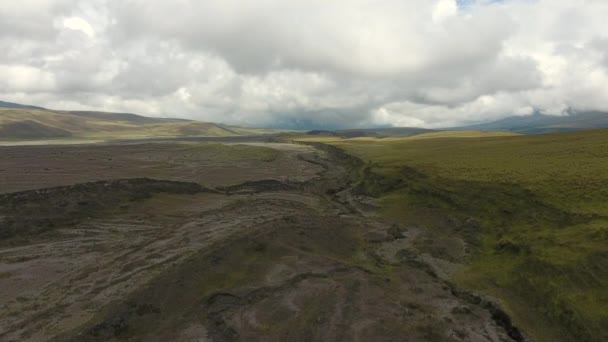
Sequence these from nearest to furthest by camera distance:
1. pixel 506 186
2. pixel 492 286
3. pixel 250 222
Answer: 1. pixel 492 286
2. pixel 250 222
3. pixel 506 186

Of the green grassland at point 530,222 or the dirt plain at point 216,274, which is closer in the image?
the dirt plain at point 216,274

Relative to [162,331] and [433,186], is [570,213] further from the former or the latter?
[162,331]

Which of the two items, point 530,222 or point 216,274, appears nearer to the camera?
point 216,274

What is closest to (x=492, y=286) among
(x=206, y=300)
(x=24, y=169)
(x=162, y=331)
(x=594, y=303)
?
(x=594, y=303)

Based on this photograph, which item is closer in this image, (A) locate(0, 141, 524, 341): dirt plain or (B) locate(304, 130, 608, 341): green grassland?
(A) locate(0, 141, 524, 341): dirt plain
